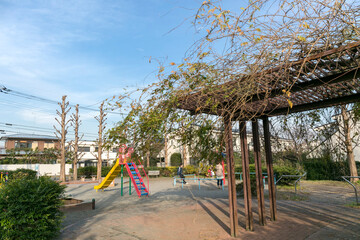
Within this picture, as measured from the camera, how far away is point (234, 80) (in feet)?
13.4

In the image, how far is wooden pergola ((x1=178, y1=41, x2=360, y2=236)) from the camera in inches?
138

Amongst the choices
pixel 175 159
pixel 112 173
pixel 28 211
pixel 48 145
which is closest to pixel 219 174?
pixel 112 173

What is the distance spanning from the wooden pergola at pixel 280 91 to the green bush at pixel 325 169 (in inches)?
494

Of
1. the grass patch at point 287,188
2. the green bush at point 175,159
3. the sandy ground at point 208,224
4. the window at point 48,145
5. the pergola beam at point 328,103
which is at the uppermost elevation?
the window at point 48,145

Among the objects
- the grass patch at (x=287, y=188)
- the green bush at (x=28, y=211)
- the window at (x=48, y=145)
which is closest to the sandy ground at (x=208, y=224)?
the green bush at (x=28, y=211)

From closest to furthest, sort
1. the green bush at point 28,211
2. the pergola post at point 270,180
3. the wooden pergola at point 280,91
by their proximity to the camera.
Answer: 1. the wooden pergola at point 280,91
2. the green bush at point 28,211
3. the pergola post at point 270,180

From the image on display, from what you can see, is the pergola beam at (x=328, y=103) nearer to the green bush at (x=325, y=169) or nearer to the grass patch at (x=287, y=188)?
the grass patch at (x=287, y=188)

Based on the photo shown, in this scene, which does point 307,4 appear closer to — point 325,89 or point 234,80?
point 234,80

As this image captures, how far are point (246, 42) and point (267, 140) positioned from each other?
3404 mm

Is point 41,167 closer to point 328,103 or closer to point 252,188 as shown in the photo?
point 252,188

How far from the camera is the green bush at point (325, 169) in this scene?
16.0 meters

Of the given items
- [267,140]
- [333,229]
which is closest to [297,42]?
[267,140]

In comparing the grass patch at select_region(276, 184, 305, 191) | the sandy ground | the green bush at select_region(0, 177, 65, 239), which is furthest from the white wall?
the green bush at select_region(0, 177, 65, 239)

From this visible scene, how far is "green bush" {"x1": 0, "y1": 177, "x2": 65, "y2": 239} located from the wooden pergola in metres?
3.19
